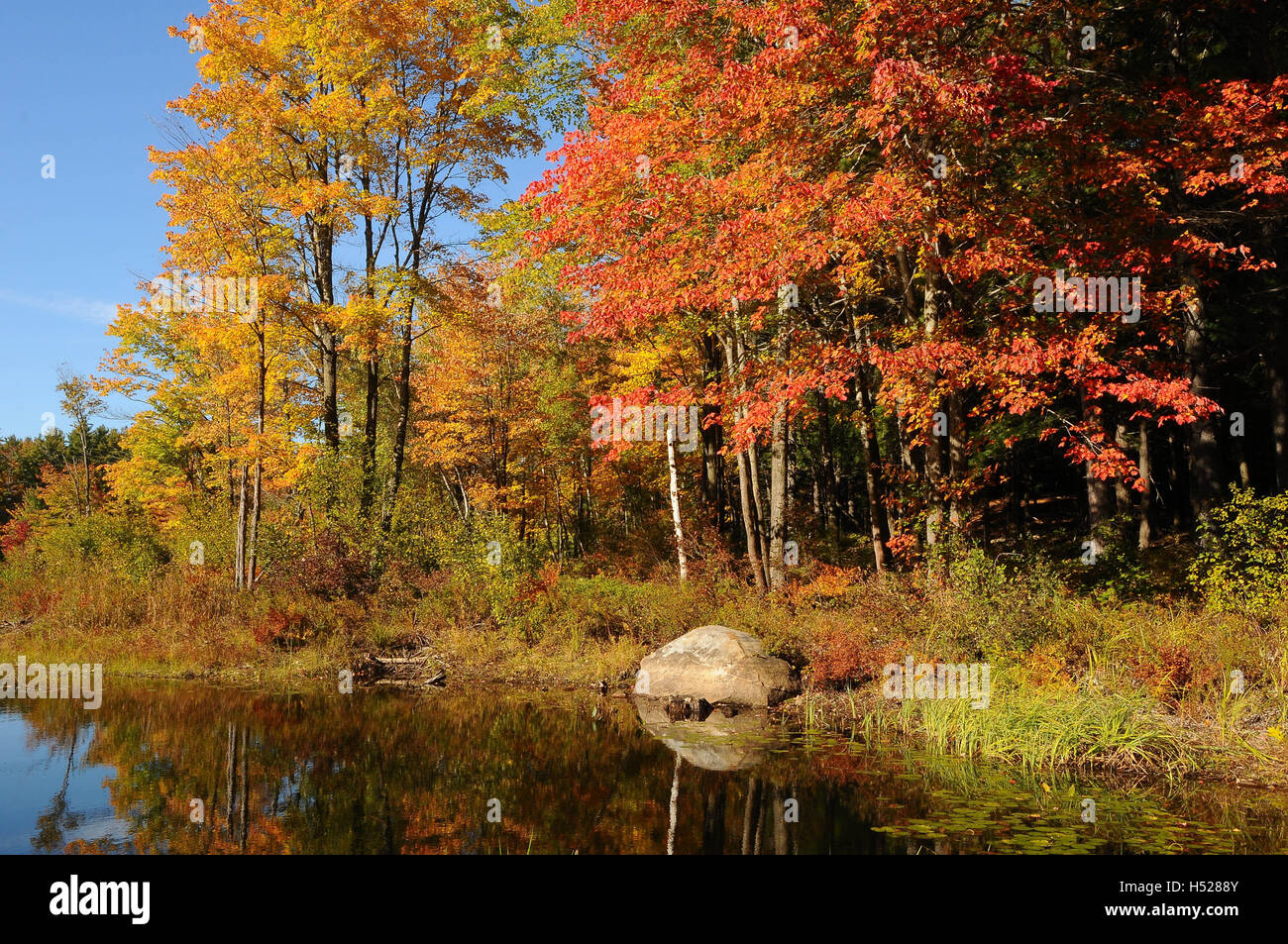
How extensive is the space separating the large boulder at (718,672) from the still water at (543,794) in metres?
1.00

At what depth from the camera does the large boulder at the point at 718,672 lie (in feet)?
42.2

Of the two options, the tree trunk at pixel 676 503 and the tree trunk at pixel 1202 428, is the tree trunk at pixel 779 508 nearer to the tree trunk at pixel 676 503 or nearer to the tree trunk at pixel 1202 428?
the tree trunk at pixel 676 503

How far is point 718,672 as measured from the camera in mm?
13133

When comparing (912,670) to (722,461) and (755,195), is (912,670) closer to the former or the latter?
(755,195)

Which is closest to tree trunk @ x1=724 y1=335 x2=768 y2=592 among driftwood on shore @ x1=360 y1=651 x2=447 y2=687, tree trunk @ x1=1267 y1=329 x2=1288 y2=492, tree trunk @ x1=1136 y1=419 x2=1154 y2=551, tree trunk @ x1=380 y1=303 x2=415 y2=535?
driftwood on shore @ x1=360 y1=651 x2=447 y2=687

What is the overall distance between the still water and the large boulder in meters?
1.00

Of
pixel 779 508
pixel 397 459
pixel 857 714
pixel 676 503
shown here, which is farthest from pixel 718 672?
pixel 397 459

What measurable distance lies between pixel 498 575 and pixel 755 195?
9.71m

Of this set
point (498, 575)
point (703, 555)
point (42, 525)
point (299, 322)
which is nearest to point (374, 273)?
point (299, 322)

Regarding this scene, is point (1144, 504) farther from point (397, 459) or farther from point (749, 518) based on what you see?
point (397, 459)

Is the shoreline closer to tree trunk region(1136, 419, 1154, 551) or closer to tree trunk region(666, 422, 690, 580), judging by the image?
tree trunk region(666, 422, 690, 580)

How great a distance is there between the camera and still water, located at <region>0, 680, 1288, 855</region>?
6.61 meters

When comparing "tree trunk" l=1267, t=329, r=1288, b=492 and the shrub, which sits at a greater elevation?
"tree trunk" l=1267, t=329, r=1288, b=492

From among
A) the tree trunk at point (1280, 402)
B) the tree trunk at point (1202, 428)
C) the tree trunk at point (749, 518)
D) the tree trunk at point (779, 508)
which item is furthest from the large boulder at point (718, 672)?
the tree trunk at point (1280, 402)
